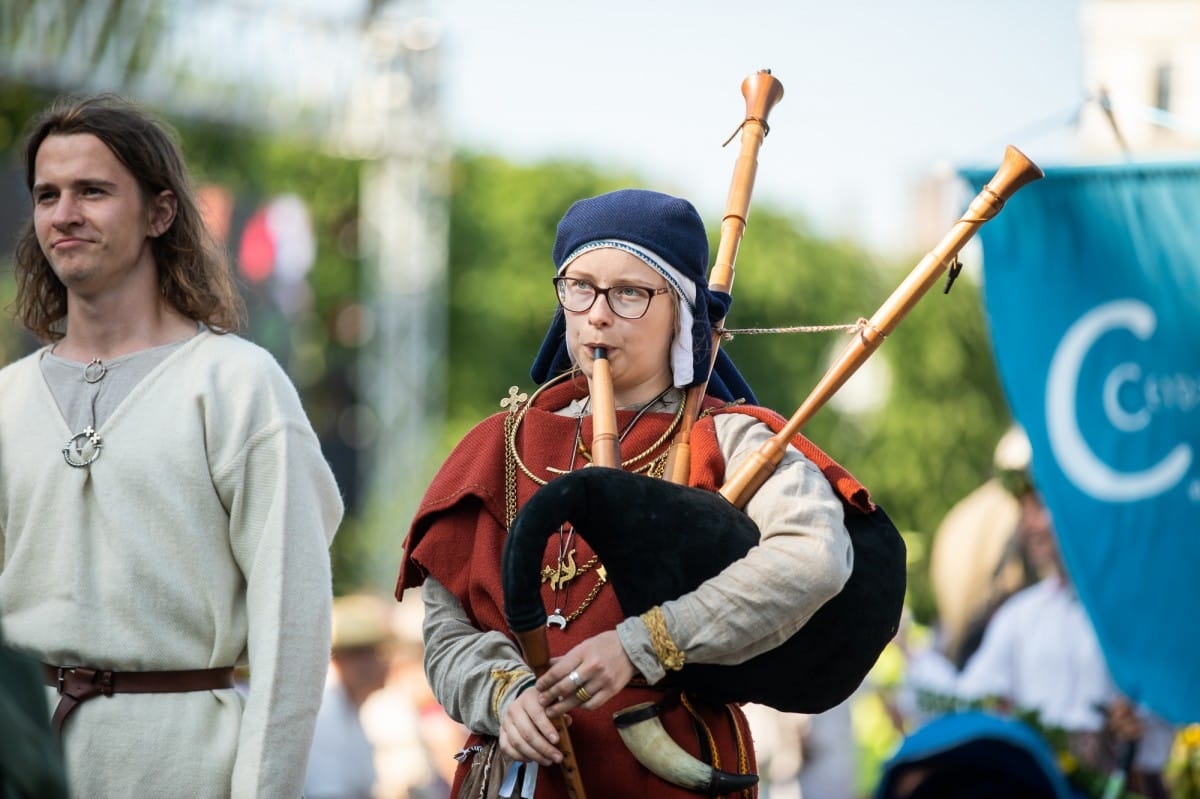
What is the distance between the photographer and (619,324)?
2996 mm

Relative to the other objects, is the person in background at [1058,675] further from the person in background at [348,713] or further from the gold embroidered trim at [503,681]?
the gold embroidered trim at [503,681]

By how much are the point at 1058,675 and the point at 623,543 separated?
15.8 feet

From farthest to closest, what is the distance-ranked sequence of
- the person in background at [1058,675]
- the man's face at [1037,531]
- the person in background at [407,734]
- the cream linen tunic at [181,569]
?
the person in background at [407,734] → the man's face at [1037,531] → the person in background at [1058,675] → the cream linen tunic at [181,569]

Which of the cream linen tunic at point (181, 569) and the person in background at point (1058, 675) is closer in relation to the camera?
the cream linen tunic at point (181, 569)

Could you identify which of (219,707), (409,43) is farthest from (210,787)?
(409,43)

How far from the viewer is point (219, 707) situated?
10.8ft

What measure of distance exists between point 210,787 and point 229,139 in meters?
14.3

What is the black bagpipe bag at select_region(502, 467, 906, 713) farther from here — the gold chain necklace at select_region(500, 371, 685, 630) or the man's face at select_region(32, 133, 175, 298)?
the man's face at select_region(32, 133, 175, 298)

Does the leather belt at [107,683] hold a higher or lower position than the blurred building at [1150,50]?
lower

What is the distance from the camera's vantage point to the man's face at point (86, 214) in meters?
3.38

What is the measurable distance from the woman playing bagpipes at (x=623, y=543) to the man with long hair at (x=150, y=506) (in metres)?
0.35

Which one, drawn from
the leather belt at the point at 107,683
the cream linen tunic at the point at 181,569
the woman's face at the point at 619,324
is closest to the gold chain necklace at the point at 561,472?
the woman's face at the point at 619,324

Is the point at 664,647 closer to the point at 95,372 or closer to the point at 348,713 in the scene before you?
the point at 95,372

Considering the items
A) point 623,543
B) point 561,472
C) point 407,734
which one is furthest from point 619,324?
point 407,734
